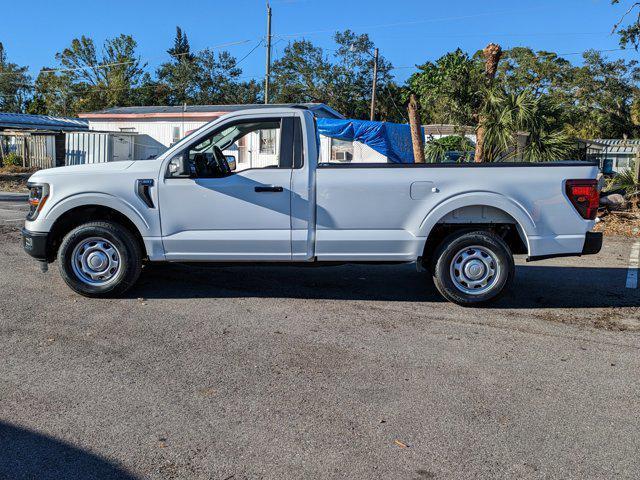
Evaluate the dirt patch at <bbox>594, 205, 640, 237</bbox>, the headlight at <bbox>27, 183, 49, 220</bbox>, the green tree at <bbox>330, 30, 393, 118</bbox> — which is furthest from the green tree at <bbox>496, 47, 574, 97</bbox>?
the headlight at <bbox>27, 183, 49, 220</bbox>

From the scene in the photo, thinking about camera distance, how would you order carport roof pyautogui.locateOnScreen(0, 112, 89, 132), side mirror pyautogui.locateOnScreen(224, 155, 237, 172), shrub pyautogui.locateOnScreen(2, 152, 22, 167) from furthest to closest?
carport roof pyautogui.locateOnScreen(0, 112, 89, 132) → shrub pyautogui.locateOnScreen(2, 152, 22, 167) → side mirror pyautogui.locateOnScreen(224, 155, 237, 172)

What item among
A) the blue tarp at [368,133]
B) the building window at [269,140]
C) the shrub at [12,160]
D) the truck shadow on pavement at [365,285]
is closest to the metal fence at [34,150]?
the shrub at [12,160]

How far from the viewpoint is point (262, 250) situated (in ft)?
21.1

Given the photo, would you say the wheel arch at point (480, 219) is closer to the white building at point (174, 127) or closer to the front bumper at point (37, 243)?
the front bumper at point (37, 243)

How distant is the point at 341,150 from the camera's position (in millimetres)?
23719

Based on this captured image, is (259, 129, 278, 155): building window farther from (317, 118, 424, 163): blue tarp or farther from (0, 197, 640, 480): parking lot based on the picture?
(317, 118, 424, 163): blue tarp

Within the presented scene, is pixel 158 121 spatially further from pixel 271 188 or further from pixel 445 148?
pixel 271 188

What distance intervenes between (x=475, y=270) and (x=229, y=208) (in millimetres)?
2646

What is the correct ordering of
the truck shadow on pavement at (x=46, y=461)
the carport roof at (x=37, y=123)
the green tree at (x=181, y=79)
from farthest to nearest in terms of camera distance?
the green tree at (x=181, y=79), the carport roof at (x=37, y=123), the truck shadow on pavement at (x=46, y=461)

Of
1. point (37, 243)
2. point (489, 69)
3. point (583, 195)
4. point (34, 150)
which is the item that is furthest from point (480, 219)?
point (34, 150)

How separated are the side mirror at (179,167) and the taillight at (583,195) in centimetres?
389

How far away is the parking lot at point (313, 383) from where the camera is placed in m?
3.43

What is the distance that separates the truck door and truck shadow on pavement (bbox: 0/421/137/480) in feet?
9.98

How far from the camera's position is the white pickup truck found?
6297mm
